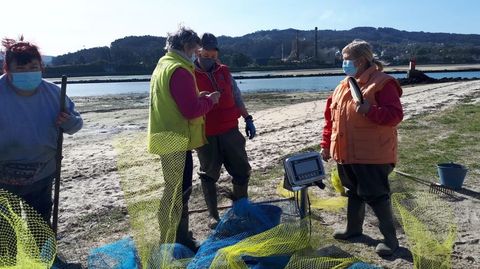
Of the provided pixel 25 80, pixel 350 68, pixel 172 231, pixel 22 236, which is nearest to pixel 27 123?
pixel 25 80

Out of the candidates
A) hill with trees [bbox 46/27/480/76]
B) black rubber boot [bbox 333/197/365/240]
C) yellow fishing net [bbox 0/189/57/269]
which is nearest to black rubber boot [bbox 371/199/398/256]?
black rubber boot [bbox 333/197/365/240]

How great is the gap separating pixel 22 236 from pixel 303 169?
196 cm

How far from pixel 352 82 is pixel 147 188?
6.20ft

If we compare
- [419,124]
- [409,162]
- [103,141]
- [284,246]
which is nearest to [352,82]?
[284,246]

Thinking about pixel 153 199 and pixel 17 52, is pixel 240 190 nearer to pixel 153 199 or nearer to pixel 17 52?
pixel 153 199

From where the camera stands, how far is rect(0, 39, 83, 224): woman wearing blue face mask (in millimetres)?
3525

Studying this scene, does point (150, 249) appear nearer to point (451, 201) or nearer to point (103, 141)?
point (451, 201)

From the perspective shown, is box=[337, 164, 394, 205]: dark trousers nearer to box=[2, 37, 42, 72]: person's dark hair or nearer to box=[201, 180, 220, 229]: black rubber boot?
box=[201, 180, 220, 229]: black rubber boot

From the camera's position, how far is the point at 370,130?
12.7ft

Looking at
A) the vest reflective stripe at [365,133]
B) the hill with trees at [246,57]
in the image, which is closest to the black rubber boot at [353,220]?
the vest reflective stripe at [365,133]

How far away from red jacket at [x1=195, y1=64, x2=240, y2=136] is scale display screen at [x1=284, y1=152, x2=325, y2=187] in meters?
1.08

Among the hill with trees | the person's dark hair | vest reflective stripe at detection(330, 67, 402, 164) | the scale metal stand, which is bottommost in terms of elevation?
the hill with trees

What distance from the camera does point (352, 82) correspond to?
3836 mm

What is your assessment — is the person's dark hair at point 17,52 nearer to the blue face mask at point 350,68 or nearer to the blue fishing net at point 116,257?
the blue fishing net at point 116,257
